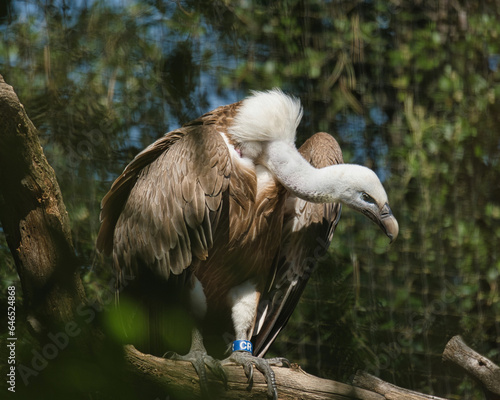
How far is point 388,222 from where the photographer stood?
2.73 meters

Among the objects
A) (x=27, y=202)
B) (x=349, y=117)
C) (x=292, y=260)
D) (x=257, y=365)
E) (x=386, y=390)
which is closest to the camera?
(x=27, y=202)

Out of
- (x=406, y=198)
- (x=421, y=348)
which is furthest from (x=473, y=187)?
(x=421, y=348)

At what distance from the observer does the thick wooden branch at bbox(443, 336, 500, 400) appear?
2553 millimetres

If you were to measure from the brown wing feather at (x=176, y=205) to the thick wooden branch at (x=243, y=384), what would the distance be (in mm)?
488

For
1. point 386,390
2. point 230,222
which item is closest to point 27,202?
point 230,222

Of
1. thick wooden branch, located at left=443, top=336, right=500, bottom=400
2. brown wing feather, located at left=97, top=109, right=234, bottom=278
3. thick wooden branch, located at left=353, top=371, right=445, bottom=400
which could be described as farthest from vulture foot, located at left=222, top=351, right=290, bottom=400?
thick wooden branch, located at left=443, top=336, right=500, bottom=400

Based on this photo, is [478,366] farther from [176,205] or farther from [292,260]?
[176,205]

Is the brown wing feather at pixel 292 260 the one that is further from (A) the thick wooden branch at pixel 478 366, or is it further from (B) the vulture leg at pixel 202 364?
(A) the thick wooden branch at pixel 478 366

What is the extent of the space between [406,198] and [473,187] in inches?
23.2

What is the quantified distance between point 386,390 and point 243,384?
51cm

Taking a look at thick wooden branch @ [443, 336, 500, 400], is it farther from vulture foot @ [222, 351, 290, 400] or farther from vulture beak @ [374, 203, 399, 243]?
vulture foot @ [222, 351, 290, 400]

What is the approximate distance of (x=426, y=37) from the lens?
522 centimetres

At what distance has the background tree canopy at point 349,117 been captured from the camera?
387 centimetres

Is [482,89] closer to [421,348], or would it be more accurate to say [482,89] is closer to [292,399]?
[421,348]
